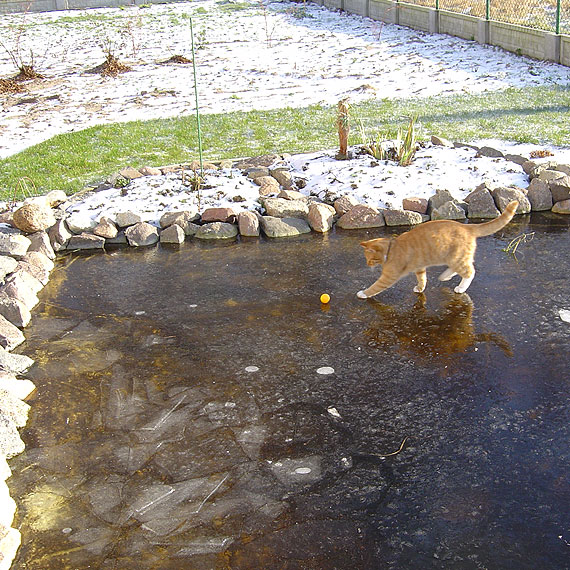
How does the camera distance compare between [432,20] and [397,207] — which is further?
[432,20]

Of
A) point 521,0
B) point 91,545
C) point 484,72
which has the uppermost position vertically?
point 521,0

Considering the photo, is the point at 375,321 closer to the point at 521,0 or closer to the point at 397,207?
the point at 397,207

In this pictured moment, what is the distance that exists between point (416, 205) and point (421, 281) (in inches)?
88.6

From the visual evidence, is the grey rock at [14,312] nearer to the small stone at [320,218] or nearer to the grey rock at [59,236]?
the grey rock at [59,236]

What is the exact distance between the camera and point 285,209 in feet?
28.2

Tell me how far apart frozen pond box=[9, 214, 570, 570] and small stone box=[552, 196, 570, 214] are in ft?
4.34

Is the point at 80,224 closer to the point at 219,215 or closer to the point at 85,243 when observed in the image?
the point at 85,243

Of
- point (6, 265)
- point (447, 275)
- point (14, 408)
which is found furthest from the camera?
point (6, 265)

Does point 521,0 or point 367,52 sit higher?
point 521,0

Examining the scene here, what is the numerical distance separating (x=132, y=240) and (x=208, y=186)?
1476 mm

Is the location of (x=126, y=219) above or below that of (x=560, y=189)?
below

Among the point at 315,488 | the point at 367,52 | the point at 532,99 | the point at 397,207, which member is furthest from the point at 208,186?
the point at 367,52

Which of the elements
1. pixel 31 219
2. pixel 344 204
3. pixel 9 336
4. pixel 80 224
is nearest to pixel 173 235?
pixel 80 224

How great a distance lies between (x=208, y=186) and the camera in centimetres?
932
